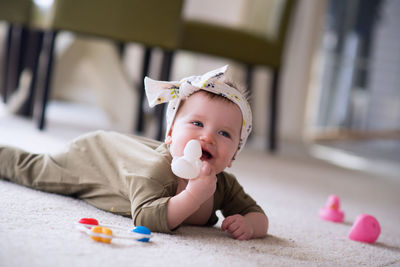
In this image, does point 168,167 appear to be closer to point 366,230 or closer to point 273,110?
point 366,230

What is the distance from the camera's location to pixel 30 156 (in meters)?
1.05

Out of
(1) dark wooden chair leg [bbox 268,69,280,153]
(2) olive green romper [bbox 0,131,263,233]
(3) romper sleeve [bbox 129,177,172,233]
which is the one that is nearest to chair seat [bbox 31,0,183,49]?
(1) dark wooden chair leg [bbox 268,69,280,153]

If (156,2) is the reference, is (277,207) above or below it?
below

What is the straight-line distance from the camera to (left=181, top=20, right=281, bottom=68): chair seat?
234cm

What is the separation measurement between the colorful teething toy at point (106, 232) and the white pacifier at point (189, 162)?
11 cm

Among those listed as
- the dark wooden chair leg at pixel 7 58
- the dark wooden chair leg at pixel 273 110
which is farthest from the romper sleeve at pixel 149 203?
the dark wooden chair leg at pixel 7 58

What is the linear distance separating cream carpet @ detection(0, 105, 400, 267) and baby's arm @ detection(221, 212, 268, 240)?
0.7 inches

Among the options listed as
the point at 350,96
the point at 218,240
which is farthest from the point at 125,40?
the point at 350,96

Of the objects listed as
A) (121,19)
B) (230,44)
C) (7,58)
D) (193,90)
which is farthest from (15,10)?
(193,90)

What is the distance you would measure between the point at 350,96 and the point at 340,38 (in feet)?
1.99

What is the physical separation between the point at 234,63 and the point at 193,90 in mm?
2377

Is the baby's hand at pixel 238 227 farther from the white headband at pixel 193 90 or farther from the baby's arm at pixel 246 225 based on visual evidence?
the white headband at pixel 193 90

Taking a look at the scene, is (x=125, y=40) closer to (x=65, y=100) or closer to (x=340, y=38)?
(x=65, y=100)

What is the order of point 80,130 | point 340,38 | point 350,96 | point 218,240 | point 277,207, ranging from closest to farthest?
point 218,240
point 277,207
point 80,130
point 340,38
point 350,96
